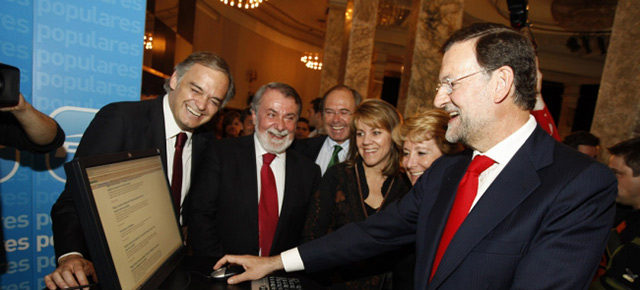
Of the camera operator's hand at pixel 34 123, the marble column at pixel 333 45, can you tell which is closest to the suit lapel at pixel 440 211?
the camera operator's hand at pixel 34 123

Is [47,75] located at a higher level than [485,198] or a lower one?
higher

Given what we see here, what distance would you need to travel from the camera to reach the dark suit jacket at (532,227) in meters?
0.98

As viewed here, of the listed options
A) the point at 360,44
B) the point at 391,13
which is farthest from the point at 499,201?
the point at 391,13

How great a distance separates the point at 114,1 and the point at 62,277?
1551 mm

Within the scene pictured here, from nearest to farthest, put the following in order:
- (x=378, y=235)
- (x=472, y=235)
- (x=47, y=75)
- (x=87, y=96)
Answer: (x=472, y=235) → (x=378, y=235) → (x=47, y=75) → (x=87, y=96)

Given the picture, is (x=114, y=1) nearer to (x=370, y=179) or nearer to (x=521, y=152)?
(x=370, y=179)

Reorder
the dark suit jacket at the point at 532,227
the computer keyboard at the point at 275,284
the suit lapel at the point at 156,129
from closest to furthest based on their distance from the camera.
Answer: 1. the dark suit jacket at the point at 532,227
2. the computer keyboard at the point at 275,284
3. the suit lapel at the point at 156,129

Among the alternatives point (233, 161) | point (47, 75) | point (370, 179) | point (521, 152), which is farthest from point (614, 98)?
point (47, 75)

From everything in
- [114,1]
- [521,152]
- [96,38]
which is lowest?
[521,152]

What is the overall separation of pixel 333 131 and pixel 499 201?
87.7 inches

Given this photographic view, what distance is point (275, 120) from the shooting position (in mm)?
2309

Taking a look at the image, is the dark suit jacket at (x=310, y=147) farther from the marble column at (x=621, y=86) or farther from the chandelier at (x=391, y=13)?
the chandelier at (x=391, y=13)

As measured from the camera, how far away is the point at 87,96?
2025 mm

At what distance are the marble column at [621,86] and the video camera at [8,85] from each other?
15.6 ft
